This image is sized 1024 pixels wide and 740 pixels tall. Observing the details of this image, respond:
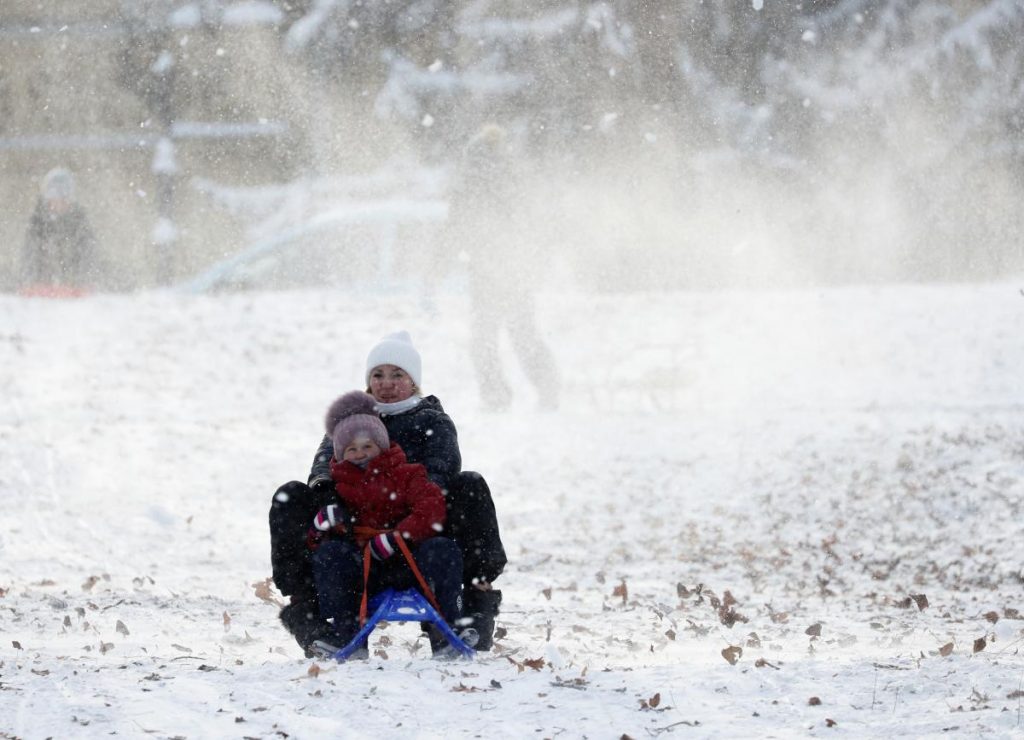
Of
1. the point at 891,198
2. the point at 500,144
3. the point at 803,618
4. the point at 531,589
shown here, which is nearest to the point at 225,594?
the point at 531,589

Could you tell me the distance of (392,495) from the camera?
4.75 meters

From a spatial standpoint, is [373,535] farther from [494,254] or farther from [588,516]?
[494,254]

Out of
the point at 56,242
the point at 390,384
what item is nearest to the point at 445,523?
the point at 390,384

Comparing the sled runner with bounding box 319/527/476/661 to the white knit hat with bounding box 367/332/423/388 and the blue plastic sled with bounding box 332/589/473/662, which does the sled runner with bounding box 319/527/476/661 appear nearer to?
the blue plastic sled with bounding box 332/589/473/662

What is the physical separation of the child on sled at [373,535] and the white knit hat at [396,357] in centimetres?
47

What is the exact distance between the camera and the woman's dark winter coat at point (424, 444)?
4.93 metres

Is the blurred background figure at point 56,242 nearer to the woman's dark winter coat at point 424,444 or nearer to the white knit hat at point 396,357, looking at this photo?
the white knit hat at point 396,357

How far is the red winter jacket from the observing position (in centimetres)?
472

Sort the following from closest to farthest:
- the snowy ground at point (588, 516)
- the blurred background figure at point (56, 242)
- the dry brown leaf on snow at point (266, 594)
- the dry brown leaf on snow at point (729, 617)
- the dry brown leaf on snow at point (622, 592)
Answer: the snowy ground at point (588, 516) < the dry brown leaf on snow at point (729, 617) < the dry brown leaf on snow at point (266, 594) < the dry brown leaf on snow at point (622, 592) < the blurred background figure at point (56, 242)

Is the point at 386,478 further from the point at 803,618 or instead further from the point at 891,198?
the point at 891,198

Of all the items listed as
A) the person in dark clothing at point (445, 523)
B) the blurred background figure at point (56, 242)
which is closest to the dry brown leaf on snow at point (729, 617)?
the person in dark clothing at point (445, 523)

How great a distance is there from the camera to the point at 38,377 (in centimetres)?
1260

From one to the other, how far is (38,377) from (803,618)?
27.6 ft

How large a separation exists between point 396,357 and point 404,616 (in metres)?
1.04
